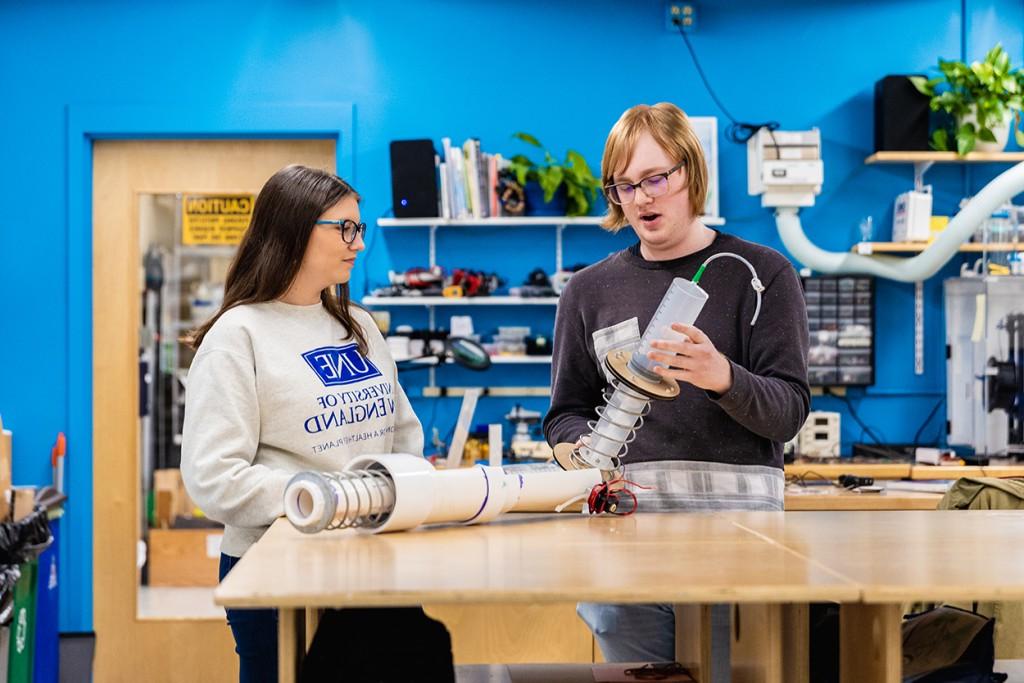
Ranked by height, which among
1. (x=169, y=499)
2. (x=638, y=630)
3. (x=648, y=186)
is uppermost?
(x=648, y=186)

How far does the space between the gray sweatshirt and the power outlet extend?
2.83 metres

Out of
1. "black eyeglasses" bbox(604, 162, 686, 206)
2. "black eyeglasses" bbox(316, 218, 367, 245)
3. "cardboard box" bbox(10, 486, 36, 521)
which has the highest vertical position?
"black eyeglasses" bbox(604, 162, 686, 206)

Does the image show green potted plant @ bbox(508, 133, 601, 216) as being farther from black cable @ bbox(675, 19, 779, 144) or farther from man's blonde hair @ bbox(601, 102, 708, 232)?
man's blonde hair @ bbox(601, 102, 708, 232)

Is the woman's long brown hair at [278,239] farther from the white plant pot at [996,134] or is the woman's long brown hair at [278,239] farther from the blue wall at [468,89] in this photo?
the white plant pot at [996,134]

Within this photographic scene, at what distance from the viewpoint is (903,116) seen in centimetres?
438

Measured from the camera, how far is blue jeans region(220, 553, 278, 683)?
1949 millimetres

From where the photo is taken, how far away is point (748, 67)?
4539 mm

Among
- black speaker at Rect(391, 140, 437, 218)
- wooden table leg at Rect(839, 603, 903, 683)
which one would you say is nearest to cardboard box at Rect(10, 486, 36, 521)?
black speaker at Rect(391, 140, 437, 218)

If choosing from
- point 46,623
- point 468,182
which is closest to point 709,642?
point 46,623

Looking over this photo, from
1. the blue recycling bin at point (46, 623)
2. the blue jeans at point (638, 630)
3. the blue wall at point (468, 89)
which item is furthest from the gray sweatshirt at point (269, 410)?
the blue wall at point (468, 89)

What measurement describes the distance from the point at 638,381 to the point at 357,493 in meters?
0.50

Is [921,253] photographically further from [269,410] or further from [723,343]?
[269,410]

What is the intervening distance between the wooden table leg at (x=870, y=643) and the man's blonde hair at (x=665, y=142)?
31.4 inches

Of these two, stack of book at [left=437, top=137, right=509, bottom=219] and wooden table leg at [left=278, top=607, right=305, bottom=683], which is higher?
stack of book at [left=437, top=137, right=509, bottom=219]
